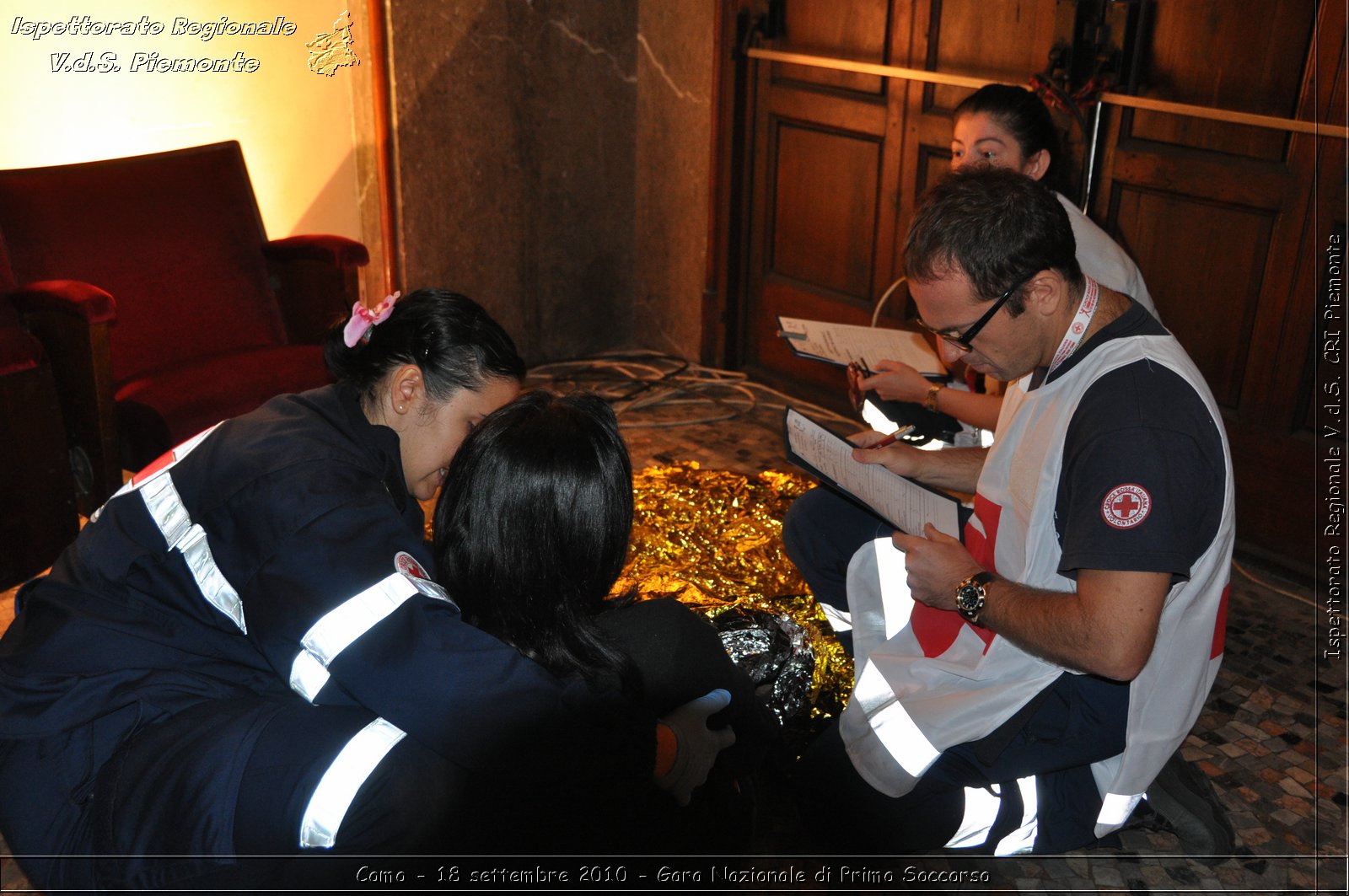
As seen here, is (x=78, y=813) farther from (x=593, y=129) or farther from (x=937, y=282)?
(x=593, y=129)

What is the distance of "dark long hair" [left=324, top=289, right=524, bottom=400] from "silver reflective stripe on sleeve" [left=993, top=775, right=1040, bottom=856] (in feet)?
3.46

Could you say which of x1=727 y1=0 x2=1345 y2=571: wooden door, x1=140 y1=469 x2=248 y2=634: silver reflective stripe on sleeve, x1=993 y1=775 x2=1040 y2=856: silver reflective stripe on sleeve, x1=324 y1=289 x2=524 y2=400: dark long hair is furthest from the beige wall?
x1=993 y1=775 x2=1040 y2=856: silver reflective stripe on sleeve

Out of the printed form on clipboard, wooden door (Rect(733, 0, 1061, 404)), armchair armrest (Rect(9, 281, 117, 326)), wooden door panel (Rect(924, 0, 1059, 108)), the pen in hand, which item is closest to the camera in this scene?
the printed form on clipboard

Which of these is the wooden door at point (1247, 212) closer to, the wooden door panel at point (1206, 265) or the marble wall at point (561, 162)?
the wooden door panel at point (1206, 265)

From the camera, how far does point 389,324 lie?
1.66 meters

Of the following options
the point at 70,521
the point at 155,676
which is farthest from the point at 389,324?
→ the point at 70,521

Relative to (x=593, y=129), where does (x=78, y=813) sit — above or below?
below

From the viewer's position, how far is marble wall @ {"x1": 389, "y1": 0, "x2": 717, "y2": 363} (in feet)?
12.6

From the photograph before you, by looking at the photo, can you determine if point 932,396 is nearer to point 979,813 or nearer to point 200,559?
point 979,813

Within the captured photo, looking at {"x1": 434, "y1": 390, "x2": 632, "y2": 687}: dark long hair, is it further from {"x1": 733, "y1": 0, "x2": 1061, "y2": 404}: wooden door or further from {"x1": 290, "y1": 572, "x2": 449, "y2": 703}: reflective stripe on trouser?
{"x1": 733, "y1": 0, "x2": 1061, "y2": 404}: wooden door

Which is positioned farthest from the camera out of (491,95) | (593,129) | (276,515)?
(593,129)

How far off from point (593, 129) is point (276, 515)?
3163mm

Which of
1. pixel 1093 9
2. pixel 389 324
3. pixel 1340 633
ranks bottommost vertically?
pixel 1340 633

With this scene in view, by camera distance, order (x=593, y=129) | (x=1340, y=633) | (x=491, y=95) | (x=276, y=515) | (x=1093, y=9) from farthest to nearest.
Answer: (x=593, y=129)
(x=491, y=95)
(x=1093, y=9)
(x=1340, y=633)
(x=276, y=515)
